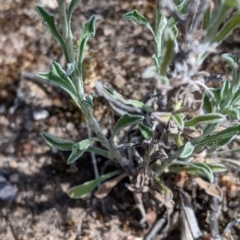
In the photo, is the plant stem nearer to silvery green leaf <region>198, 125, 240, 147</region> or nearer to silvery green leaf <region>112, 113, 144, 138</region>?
silvery green leaf <region>112, 113, 144, 138</region>

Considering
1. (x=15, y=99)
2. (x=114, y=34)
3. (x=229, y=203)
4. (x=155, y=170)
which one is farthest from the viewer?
(x=114, y=34)

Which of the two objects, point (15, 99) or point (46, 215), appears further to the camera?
point (15, 99)

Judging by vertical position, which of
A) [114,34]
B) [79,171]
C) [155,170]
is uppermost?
[114,34]

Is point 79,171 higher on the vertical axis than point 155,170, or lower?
lower

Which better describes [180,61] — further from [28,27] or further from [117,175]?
[28,27]

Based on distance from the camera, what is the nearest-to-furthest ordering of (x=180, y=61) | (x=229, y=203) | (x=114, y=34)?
(x=180, y=61) → (x=229, y=203) → (x=114, y=34)

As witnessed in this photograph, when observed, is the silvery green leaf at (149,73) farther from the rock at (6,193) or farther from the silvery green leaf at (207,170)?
the rock at (6,193)

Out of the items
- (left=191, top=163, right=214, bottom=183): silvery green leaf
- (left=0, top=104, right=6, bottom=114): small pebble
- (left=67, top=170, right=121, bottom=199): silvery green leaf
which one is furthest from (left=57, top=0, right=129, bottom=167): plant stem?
(left=0, top=104, right=6, bottom=114): small pebble

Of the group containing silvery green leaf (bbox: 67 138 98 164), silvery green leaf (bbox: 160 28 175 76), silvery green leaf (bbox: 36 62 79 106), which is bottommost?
silvery green leaf (bbox: 67 138 98 164)

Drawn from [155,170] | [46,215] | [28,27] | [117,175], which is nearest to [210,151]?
[155,170]
